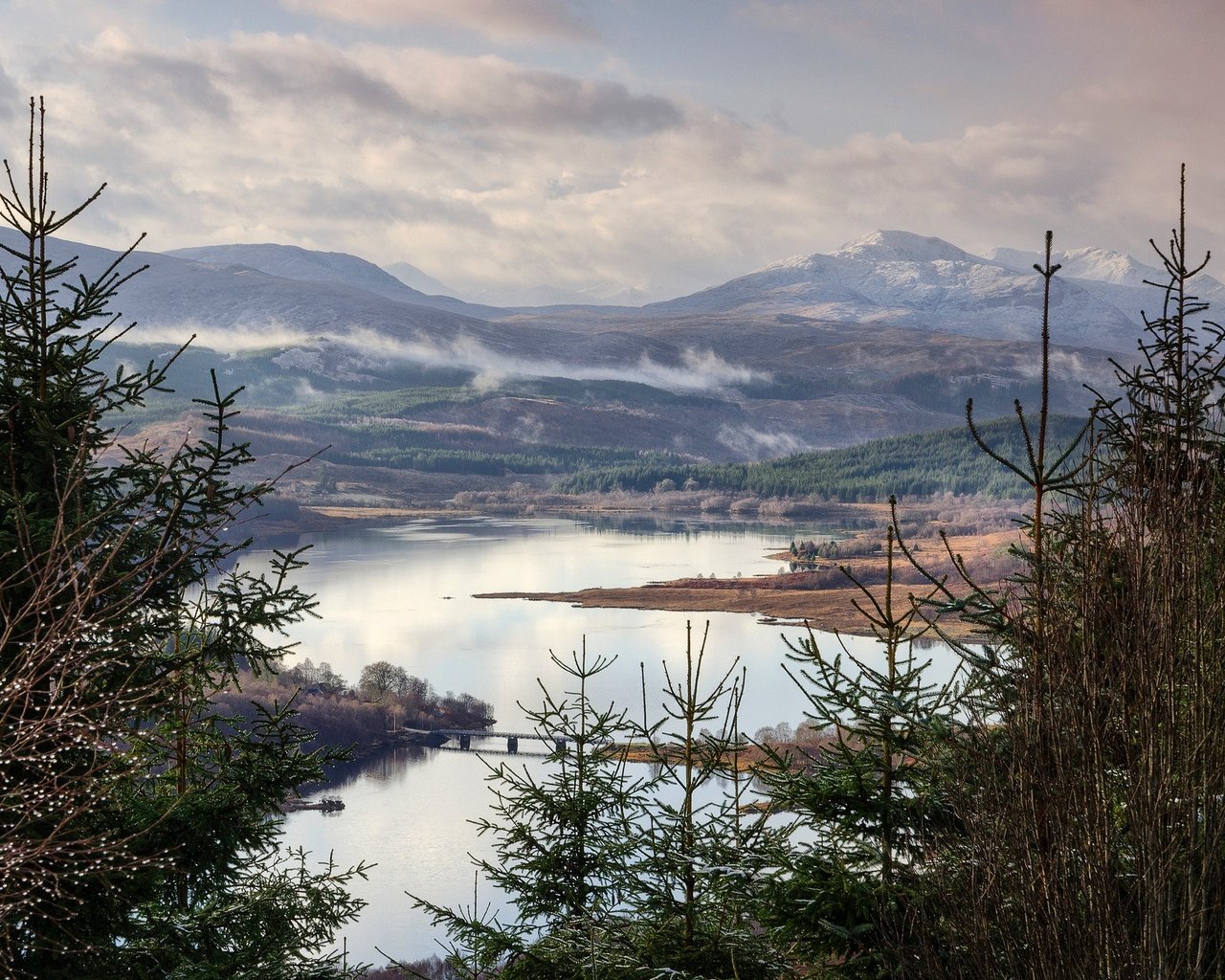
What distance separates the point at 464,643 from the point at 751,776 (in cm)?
3059

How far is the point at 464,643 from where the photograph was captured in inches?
1351

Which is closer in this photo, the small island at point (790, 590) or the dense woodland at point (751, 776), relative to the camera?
the dense woodland at point (751, 776)

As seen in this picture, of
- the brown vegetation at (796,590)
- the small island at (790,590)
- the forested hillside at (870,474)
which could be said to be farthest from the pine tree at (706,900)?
the forested hillside at (870,474)

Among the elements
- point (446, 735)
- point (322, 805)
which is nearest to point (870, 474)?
point (446, 735)

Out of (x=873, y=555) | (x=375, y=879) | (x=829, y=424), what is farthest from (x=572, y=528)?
(x=829, y=424)

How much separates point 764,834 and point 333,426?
135552 millimetres

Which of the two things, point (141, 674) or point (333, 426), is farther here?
point (333, 426)

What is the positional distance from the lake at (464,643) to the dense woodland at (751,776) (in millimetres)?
694

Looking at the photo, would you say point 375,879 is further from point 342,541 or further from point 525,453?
point 525,453

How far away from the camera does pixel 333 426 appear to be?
135m

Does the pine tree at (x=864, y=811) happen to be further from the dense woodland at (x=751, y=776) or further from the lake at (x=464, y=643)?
the lake at (x=464, y=643)

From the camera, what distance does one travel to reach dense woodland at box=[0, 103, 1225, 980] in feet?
10.1

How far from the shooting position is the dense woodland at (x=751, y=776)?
10.1 feet

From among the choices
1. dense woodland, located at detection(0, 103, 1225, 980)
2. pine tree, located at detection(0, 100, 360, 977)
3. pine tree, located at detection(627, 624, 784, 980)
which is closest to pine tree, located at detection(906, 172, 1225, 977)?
dense woodland, located at detection(0, 103, 1225, 980)
